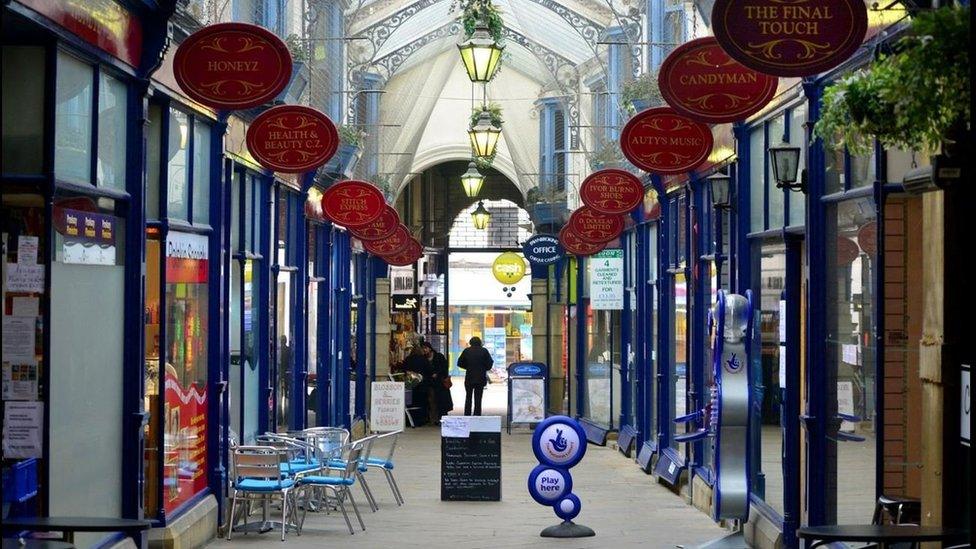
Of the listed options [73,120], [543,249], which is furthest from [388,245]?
[73,120]

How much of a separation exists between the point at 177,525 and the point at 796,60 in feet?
19.8

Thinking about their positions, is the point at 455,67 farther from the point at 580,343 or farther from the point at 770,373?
the point at 770,373

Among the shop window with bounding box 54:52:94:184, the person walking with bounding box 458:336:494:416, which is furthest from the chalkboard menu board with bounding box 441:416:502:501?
the person walking with bounding box 458:336:494:416

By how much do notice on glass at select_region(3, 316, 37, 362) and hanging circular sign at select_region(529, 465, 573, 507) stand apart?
19.0 ft

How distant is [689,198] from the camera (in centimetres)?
1678

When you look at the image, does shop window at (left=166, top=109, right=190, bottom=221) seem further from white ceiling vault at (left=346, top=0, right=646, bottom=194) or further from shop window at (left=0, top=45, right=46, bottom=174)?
white ceiling vault at (left=346, top=0, right=646, bottom=194)

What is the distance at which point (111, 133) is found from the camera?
9.41 metres

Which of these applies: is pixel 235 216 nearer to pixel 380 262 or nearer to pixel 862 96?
pixel 862 96

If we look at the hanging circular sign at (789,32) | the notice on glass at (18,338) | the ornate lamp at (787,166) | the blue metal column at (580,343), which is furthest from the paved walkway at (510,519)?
the blue metal column at (580,343)

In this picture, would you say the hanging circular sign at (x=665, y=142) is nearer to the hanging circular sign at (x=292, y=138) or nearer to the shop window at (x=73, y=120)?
the hanging circular sign at (x=292, y=138)

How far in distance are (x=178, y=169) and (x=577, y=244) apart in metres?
11.4

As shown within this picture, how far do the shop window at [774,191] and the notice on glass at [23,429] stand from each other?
585cm

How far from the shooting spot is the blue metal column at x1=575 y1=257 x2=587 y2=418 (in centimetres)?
2719

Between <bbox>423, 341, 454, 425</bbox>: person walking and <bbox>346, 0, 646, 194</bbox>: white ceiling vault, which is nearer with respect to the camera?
<bbox>346, 0, 646, 194</bbox>: white ceiling vault
